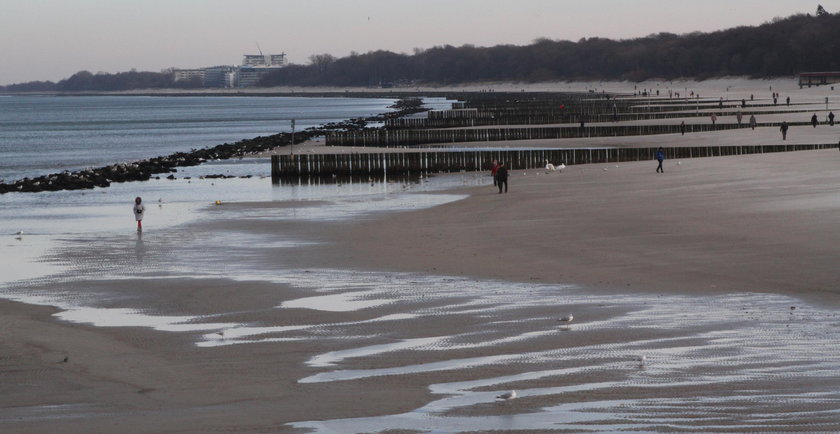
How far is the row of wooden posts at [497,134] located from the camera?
7288 cm

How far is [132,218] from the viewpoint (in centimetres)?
3309

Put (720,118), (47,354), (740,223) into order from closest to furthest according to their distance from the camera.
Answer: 1. (47,354)
2. (740,223)
3. (720,118)

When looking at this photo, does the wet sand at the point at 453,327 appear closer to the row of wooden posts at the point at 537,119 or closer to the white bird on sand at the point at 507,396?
the white bird on sand at the point at 507,396

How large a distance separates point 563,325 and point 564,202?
16.9 meters

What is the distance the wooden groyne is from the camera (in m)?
48.9

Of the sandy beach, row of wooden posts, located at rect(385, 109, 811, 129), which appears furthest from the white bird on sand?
row of wooden posts, located at rect(385, 109, 811, 129)

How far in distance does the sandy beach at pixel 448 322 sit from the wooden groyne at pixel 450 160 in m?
19.2

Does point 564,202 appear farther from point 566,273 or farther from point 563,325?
point 563,325

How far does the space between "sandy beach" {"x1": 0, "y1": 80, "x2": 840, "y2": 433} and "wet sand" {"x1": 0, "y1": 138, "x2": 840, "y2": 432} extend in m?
0.05

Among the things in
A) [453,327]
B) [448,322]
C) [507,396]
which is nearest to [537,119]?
[448,322]

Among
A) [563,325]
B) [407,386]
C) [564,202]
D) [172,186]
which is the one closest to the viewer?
[407,386]

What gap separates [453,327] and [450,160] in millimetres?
37819

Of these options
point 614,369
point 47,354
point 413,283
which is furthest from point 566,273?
point 47,354

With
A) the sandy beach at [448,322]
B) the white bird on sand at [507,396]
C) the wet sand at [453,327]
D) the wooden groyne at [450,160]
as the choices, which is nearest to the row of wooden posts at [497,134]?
the wooden groyne at [450,160]
